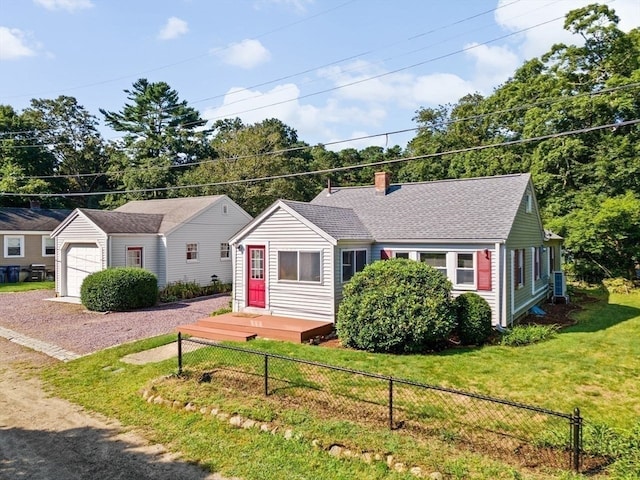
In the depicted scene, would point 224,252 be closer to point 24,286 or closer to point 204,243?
point 204,243

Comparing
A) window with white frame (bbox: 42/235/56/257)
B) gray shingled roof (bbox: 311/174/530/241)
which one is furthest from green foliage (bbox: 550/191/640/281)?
window with white frame (bbox: 42/235/56/257)

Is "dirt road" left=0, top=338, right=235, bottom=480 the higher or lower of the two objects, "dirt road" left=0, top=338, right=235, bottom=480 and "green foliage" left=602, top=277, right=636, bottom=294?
the lower

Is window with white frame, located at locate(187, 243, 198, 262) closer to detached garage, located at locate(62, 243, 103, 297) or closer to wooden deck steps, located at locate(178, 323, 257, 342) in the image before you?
detached garage, located at locate(62, 243, 103, 297)

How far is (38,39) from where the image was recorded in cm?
1420

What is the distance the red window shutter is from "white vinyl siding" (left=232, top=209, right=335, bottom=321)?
4.60 m

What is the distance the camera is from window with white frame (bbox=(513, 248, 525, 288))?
14441mm

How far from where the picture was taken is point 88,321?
15.5m

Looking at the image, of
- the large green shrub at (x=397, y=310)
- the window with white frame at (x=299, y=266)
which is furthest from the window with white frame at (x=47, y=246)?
the large green shrub at (x=397, y=310)

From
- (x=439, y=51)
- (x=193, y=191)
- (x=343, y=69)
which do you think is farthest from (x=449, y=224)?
(x=193, y=191)

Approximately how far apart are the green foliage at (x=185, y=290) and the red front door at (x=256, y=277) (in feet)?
22.4

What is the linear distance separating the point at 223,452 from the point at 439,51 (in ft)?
38.5

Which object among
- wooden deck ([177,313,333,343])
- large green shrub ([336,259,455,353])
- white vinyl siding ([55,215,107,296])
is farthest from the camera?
white vinyl siding ([55,215,107,296])

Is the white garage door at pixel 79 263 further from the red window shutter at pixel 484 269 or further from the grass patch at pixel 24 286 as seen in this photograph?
the red window shutter at pixel 484 269

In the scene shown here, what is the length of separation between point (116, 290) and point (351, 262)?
9.69 metres
